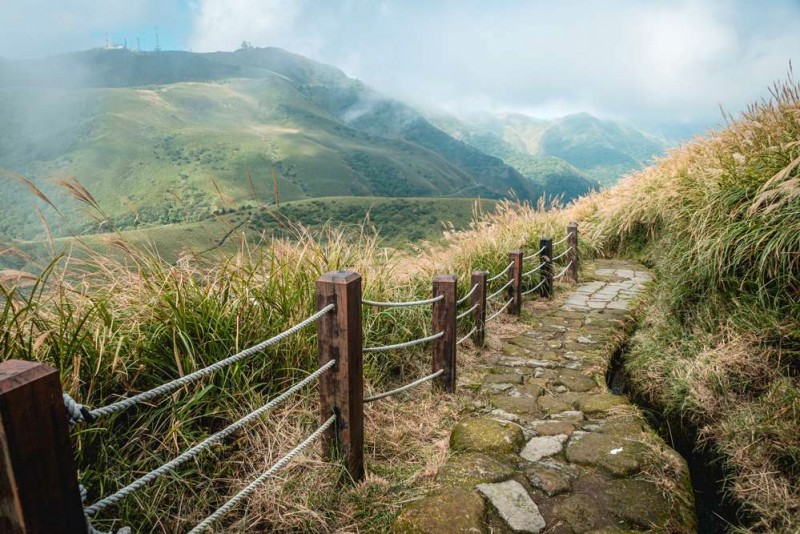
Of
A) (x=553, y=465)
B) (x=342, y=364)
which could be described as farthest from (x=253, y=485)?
(x=553, y=465)

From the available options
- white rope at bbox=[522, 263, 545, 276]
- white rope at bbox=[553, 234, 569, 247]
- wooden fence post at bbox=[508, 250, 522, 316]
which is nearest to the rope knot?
wooden fence post at bbox=[508, 250, 522, 316]

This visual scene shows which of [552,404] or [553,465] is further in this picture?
[552,404]

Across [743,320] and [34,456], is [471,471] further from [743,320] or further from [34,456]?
[743,320]

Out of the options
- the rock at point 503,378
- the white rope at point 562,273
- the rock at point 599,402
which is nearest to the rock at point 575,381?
the rock at point 599,402

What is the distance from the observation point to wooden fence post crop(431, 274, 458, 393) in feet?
10.3

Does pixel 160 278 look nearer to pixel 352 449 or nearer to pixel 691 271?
pixel 352 449

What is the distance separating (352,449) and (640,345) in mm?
3179

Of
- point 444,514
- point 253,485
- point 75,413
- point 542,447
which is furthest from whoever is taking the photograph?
point 542,447

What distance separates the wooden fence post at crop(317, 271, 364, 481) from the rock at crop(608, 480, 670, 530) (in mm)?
1193

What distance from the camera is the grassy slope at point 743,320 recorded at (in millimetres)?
2297

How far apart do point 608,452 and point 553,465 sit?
1.10 feet

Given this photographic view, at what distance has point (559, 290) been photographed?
6.36 m

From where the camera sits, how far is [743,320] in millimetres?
3020

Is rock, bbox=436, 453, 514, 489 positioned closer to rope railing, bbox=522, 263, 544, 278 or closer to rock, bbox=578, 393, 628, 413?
rock, bbox=578, 393, 628, 413
